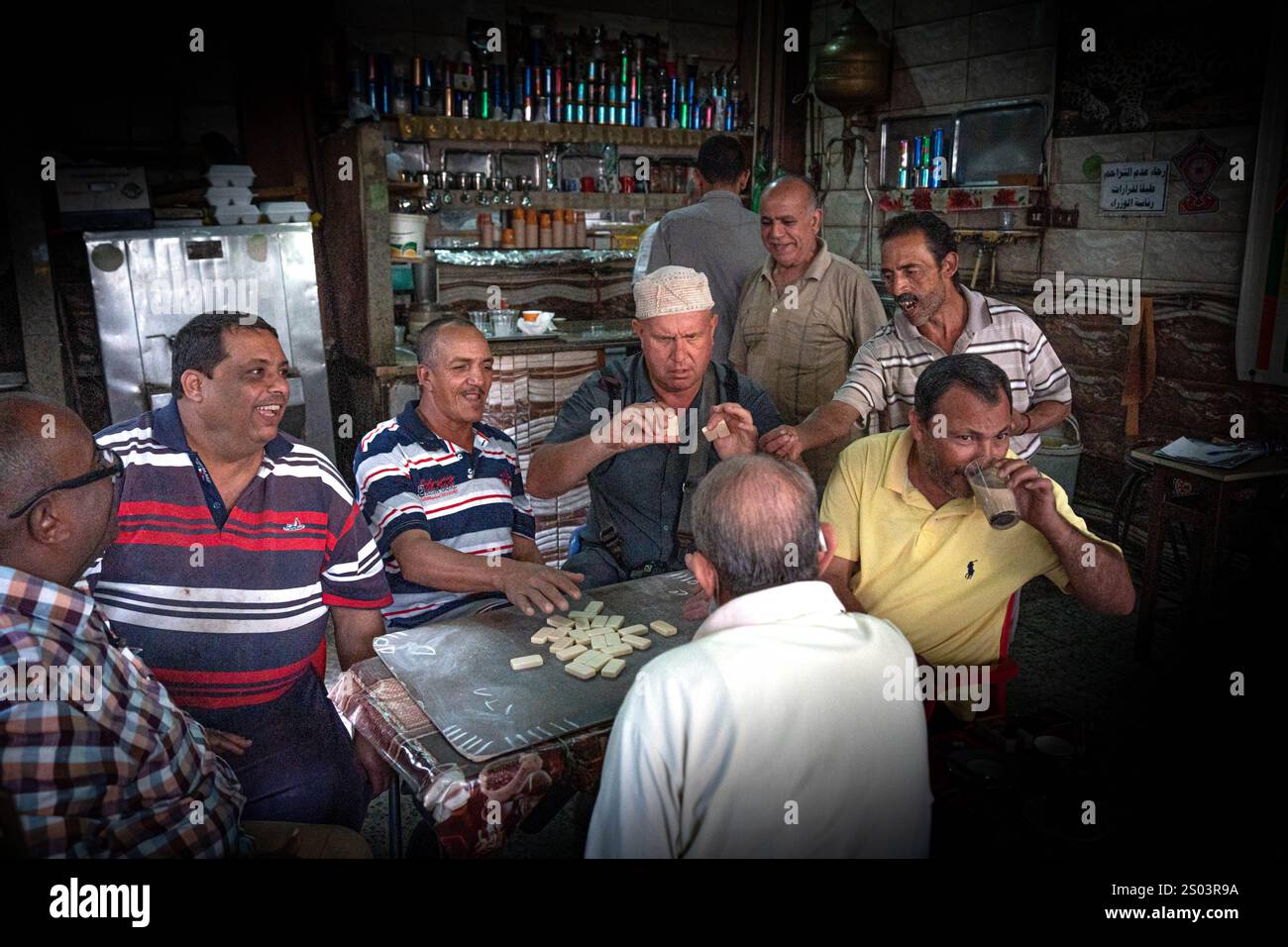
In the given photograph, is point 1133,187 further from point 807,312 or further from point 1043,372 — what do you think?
point 1043,372

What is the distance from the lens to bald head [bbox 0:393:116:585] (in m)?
1.69

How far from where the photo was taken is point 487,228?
691 cm

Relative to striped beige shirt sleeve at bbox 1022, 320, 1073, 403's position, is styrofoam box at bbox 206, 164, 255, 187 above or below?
above

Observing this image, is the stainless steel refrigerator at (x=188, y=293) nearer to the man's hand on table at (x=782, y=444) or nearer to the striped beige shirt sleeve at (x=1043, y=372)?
the man's hand on table at (x=782, y=444)

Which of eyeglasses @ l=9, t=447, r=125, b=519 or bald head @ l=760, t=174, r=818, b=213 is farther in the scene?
bald head @ l=760, t=174, r=818, b=213

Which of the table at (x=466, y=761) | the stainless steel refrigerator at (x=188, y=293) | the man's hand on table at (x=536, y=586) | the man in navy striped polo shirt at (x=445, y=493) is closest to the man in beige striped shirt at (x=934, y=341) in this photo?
the man in navy striped polo shirt at (x=445, y=493)

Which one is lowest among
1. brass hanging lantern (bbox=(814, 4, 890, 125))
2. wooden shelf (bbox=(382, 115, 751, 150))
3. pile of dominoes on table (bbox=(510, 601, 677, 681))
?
pile of dominoes on table (bbox=(510, 601, 677, 681))

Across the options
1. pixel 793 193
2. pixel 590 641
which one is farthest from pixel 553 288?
pixel 590 641

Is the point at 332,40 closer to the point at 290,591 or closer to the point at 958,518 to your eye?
the point at 290,591

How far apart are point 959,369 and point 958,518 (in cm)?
38

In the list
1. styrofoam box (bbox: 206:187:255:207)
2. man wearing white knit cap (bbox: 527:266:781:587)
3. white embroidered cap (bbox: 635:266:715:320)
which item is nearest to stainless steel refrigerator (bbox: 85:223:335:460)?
styrofoam box (bbox: 206:187:255:207)

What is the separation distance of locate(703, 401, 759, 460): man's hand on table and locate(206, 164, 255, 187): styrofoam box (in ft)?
12.5

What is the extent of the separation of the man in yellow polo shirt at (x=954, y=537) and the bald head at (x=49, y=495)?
5.73ft

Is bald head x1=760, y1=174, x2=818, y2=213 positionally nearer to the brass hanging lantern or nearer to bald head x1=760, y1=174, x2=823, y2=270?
bald head x1=760, y1=174, x2=823, y2=270
